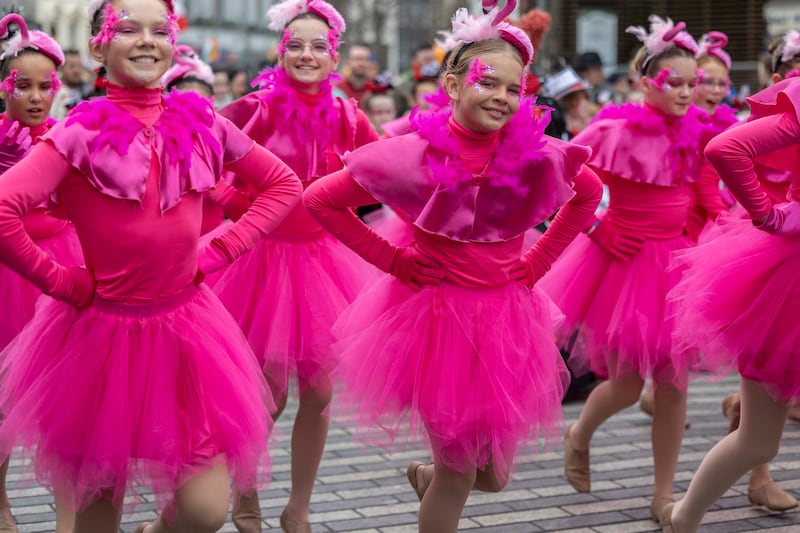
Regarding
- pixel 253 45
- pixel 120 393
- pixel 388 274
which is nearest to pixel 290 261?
pixel 388 274

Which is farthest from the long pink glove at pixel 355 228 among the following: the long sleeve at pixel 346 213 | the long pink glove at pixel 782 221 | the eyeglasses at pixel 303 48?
the eyeglasses at pixel 303 48

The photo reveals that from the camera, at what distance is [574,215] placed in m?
4.96

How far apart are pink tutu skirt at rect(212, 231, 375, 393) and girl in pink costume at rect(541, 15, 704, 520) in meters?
1.22

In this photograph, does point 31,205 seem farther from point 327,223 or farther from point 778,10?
point 778,10

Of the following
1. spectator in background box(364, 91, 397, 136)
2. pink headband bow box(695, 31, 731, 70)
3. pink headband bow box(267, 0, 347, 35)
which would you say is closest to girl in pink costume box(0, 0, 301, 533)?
pink headband bow box(267, 0, 347, 35)

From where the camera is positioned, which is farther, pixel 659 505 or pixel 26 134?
pixel 659 505

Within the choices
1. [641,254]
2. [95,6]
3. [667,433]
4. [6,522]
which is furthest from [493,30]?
[6,522]

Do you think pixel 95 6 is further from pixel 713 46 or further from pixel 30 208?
pixel 713 46

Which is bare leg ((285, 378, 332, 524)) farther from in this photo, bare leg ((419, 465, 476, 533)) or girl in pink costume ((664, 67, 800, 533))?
girl in pink costume ((664, 67, 800, 533))

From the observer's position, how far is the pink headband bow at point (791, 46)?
5.78 metres

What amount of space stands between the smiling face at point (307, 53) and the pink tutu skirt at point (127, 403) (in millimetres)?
2044

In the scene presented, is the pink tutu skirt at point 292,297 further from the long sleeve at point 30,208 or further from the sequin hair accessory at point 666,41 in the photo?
the sequin hair accessory at point 666,41

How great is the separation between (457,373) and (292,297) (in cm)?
137

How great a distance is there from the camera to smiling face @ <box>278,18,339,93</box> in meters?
5.99
